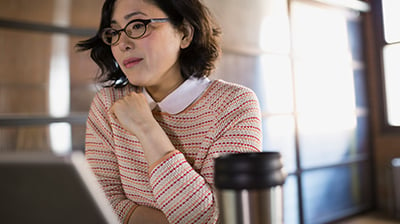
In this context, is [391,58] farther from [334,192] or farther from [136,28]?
[136,28]

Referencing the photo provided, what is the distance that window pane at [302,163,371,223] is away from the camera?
3.71 m

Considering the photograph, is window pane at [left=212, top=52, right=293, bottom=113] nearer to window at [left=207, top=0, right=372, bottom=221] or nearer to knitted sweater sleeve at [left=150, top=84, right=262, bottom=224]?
window at [left=207, top=0, right=372, bottom=221]

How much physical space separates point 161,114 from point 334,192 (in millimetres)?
3330

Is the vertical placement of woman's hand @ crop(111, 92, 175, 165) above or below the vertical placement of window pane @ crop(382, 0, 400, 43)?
below

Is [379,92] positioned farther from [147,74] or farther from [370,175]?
[147,74]

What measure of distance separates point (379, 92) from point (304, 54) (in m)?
1.22

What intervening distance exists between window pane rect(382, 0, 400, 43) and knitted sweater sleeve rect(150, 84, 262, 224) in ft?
12.0

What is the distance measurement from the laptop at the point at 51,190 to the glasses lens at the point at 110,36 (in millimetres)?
730

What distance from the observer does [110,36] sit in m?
1.14

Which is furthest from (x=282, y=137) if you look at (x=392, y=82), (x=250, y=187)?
(x=250, y=187)

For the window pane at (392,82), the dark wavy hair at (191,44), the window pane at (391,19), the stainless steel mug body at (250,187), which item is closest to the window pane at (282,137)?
the window pane at (392,82)

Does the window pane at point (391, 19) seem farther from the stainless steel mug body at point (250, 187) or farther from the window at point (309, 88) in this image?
the stainless steel mug body at point (250, 187)

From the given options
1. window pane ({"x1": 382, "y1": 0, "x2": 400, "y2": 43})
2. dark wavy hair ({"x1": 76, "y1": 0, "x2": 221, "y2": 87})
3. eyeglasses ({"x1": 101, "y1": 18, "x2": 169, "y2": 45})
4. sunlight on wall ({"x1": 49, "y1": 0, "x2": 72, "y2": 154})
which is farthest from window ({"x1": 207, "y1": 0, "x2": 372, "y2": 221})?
eyeglasses ({"x1": 101, "y1": 18, "x2": 169, "y2": 45})

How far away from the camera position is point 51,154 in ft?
1.32
